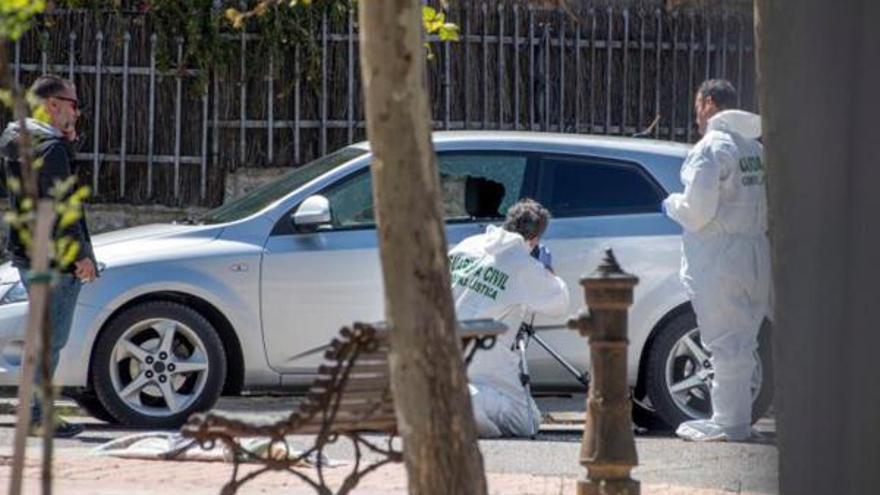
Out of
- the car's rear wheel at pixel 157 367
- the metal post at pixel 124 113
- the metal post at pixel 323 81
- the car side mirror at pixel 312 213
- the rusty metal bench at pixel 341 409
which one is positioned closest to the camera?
the rusty metal bench at pixel 341 409

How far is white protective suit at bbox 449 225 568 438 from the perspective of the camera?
36.5 feet

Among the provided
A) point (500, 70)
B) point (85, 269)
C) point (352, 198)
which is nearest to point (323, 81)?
point (500, 70)

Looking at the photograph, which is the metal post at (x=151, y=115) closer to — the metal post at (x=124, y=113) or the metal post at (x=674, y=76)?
the metal post at (x=124, y=113)

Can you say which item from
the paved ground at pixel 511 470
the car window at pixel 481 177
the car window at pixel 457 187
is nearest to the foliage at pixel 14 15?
the paved ground at pixel 511 470

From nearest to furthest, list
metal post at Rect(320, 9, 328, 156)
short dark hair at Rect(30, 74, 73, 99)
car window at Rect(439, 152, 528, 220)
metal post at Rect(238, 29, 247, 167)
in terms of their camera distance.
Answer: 1. short dark hair at Rect(30, 74, 73, 99)
2. car window at Rect(439, 152, 528, 220)
3. metal post at Rect(238, 29, 247, 167)
4. metal post at Rect(320, 9, 328, 156)

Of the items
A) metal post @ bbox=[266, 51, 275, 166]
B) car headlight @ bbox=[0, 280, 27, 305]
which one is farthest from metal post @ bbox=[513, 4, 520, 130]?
car headlight @ bbox=[0, 280, 27, 305]

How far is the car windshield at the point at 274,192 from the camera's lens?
12.2 metres

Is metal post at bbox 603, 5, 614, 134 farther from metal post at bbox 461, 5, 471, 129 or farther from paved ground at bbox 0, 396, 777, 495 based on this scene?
paved ground at bbox 0, 396, 777, 495

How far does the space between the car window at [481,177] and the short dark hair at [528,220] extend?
102 centimetres

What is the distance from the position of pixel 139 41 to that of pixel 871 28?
1136cm

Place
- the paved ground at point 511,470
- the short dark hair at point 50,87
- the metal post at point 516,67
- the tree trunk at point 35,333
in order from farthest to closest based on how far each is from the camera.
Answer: the metal post at point 516,67 < the short dark hair at point 50,87 < the paved ground at point 511,470 < the tree trunk at point 35,333

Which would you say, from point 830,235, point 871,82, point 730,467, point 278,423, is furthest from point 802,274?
point 730,467

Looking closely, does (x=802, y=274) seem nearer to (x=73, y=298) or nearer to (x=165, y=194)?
(x=73, y=298)

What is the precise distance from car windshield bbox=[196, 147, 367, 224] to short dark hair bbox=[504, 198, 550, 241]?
1.40 m
